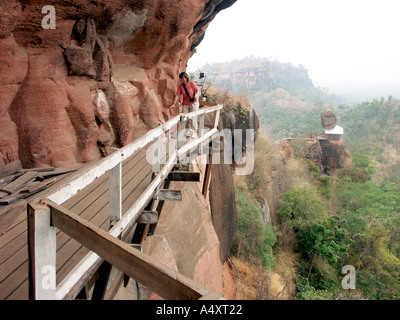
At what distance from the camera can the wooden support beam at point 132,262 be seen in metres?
1.03

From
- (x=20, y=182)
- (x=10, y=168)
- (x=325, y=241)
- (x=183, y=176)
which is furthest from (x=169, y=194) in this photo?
(x=325, y=241)

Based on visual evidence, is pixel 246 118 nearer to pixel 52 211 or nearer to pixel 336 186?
pixel 336 186

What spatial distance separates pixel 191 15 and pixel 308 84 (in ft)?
615

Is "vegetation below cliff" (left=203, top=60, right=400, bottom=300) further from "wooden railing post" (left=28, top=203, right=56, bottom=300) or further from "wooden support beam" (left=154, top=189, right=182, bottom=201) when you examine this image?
"wooden railing post" (left=28, top=203, right=56, bottom=300)

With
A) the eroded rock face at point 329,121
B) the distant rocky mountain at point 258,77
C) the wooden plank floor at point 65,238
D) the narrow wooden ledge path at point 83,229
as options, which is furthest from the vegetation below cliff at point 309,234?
the distant rocky mountain at point 258,77

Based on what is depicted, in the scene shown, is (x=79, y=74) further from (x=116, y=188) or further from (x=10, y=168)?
(x=116, y=188)

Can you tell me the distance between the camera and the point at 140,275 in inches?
44.4

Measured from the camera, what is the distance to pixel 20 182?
155 inches

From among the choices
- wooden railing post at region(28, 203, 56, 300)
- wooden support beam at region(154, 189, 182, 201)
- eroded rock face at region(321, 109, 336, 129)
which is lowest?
wooden support beam at region(154, 189, 182, 201)

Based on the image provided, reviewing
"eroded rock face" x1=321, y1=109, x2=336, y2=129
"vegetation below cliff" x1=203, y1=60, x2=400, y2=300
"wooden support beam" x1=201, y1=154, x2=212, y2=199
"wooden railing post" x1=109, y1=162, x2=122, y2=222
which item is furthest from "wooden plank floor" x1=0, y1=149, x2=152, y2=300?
"eroded rock face" x1=321, y1=109, x2=336, y2=129

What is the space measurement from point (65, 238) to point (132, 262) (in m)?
1.55

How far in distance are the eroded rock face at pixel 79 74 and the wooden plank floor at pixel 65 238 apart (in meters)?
1.25

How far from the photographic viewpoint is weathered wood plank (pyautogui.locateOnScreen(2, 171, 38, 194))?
3.66 m

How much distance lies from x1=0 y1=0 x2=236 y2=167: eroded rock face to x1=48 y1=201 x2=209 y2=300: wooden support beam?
11.0 ft
